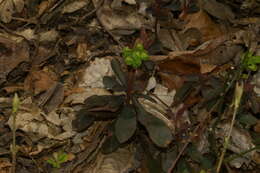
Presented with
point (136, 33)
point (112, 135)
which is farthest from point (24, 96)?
point (136, 33)

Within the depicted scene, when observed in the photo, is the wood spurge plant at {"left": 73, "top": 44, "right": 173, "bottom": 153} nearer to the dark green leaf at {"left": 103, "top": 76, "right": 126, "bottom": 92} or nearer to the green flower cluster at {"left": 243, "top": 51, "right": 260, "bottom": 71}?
the dark green leaf at {"left": 103, "top": 76, "right": 126, "bottom": 92}

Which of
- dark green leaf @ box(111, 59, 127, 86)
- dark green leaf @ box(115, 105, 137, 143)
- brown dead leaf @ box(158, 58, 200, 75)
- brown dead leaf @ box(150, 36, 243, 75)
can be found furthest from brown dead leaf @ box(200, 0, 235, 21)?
dark green leaf @ box(115, 105, 137, 143)

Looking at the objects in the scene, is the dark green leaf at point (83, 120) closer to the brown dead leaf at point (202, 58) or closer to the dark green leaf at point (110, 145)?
the dark green leaf at point (110, 145)

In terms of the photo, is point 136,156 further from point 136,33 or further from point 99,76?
point 136,33

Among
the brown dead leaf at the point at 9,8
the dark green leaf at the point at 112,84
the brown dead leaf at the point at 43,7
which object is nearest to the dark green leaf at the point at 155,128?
the dark green leaf at the point at 112,84

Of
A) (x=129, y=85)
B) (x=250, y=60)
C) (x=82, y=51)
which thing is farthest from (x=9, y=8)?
(x=250, y=60)

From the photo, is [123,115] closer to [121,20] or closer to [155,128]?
[155,128]
